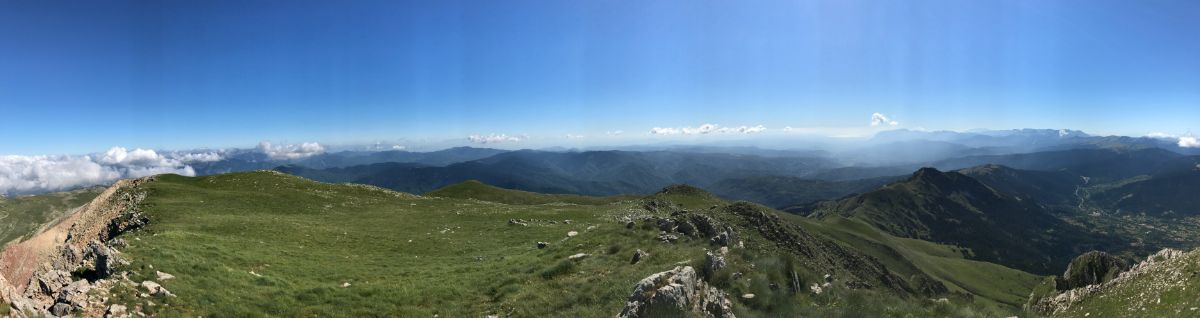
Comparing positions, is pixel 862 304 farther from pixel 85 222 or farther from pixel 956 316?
pixel 85 222

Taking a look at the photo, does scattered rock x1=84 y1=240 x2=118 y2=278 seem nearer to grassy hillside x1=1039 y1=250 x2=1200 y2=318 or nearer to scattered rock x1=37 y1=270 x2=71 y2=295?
scattered rock x1=37 y1=270 x2=71 y2=295

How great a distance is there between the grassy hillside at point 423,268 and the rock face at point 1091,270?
18.3 metres

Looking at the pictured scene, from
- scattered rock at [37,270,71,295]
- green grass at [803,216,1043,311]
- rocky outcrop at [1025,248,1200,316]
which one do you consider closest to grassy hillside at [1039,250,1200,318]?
rocky outcrop at [1025,248,1200,316]

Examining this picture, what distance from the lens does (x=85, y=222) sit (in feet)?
135

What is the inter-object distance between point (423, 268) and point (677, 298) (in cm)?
1874

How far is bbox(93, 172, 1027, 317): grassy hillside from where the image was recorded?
1580cm

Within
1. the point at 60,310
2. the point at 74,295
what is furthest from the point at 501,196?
the point at 60,310

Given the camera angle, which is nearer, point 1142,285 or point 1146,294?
point 1146,294

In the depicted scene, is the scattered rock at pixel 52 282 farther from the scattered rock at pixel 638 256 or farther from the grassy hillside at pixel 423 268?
the scattered rock at pixel 638 256

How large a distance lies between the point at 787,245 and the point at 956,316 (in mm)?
55199

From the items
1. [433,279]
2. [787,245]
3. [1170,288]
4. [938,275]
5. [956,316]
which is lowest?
[938,275]

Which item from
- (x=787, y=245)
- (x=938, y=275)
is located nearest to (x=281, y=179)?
(x=787, y=245)

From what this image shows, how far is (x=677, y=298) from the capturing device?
13391 mm

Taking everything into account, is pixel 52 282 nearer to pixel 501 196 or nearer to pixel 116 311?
pixel 116 311
